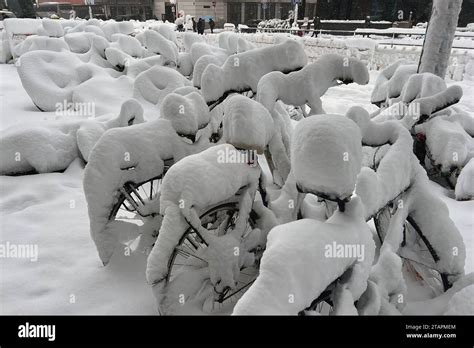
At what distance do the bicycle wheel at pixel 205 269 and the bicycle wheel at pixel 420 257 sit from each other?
109cm

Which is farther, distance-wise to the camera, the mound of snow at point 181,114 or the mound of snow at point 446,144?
the mound of snow at point 446,144

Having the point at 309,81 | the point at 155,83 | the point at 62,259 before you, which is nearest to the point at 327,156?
the point at 309,81

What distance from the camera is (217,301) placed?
2541 millimetres

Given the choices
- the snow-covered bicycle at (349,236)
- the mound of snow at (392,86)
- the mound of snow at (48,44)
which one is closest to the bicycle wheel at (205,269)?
the snow-covered bicycle at (349,236)

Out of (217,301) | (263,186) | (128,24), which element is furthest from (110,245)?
(128,24)

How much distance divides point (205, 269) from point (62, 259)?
60.0 inches

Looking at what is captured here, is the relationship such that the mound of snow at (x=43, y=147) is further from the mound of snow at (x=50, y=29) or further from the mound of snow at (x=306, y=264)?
the mound of snow at (x=50, y=29)

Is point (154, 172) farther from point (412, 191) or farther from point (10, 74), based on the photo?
point (10, 74)

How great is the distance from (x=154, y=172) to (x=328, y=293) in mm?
1681

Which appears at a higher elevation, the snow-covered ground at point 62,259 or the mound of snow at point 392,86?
the mound of snow at point 392,86

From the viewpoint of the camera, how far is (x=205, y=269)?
2.63 m

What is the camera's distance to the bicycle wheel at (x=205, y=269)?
244 centimetres

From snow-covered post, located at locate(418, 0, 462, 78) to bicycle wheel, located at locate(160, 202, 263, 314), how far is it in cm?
415

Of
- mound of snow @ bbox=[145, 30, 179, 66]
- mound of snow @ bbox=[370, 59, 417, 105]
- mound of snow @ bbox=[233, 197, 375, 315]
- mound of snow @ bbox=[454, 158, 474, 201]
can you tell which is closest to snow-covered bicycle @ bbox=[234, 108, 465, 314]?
mound of snow @ bbox=[233, 197, 375, 315]
